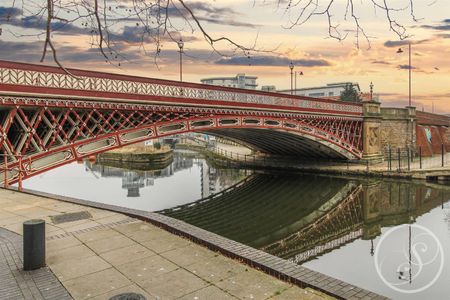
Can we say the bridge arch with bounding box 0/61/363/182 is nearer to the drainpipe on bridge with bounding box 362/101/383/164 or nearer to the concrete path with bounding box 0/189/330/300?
the concrete path with bounding box 0/189/330/300

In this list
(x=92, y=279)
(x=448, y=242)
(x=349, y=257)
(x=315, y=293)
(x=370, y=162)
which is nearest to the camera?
(x=315, y=293)

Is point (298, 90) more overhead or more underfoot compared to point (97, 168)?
more overhead

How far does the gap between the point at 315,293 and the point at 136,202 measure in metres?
20.4

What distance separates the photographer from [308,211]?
73.8 feet

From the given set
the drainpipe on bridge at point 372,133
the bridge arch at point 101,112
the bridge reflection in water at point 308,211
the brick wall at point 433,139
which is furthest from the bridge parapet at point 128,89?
the brick wall at point 433,139

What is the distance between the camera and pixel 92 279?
601 cm

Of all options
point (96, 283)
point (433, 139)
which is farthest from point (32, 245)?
point (433, 139)

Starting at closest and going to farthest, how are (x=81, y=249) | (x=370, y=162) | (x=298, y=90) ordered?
1. (x=81, y=249)
2. (x=370, y=162)
3. (x=298, y=90)

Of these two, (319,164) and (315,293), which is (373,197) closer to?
(319,164)

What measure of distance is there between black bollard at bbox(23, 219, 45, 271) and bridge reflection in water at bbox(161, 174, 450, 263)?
943 centimetres

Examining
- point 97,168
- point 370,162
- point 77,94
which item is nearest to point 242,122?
point 77,94

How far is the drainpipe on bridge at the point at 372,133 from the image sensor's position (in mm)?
36562

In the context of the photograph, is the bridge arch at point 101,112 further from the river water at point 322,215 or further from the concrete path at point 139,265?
the river water at point 322,215

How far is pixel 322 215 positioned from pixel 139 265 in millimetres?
16393
